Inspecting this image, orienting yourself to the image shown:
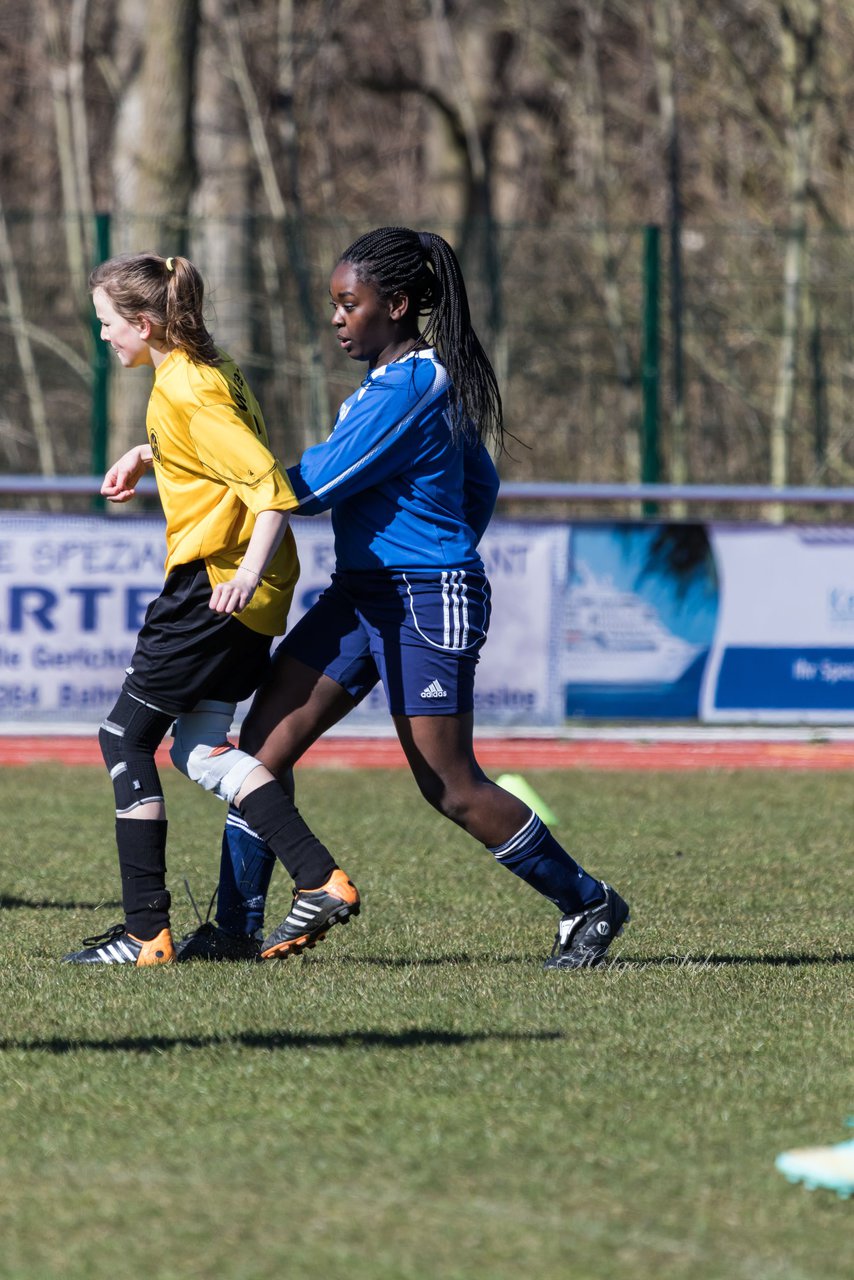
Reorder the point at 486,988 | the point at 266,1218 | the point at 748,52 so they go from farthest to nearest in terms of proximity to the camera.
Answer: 1. the point at 748,52
2. the point at 486,988
3. the point at 266,1218

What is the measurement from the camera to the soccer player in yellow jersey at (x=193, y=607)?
4867mm

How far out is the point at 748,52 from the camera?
19.5 meters

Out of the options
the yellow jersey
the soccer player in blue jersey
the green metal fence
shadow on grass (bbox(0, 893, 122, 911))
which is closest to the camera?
Result: the yellow jersey

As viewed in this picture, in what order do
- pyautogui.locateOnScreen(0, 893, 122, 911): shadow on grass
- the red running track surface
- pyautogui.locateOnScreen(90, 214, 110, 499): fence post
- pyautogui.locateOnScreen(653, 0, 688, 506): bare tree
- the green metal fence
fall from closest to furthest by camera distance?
pyautogui.locateOnScreen(0, 893, 122, 911): shadow on grass → the red running track surface → pyautogui.locateOnScreen(90, 214, 110, 499): fence post → the green metal fence → pyautogui.locateOnScreen(653, 0, 688, 506): bare tree

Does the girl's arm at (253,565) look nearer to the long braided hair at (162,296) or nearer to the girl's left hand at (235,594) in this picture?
the girl's left hand at (235,594)

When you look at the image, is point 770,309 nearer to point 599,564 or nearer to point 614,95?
point 599,564

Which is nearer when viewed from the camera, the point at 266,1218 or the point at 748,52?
the point at 266,1218

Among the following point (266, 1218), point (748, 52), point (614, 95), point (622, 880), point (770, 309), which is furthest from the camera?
point (614, 95)

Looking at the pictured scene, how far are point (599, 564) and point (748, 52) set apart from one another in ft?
34.3

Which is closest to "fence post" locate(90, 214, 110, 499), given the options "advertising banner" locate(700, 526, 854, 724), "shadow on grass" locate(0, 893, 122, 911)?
"advertising banner" locate(700, 526, 854, 724)

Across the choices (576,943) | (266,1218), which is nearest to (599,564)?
(576,943)

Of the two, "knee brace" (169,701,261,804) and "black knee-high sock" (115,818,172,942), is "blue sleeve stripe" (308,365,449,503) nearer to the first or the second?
"knee brace" (169,701,261,804)

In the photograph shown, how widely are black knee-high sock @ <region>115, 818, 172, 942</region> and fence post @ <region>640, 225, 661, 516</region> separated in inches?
309

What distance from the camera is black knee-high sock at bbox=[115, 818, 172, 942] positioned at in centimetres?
513
